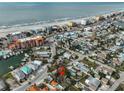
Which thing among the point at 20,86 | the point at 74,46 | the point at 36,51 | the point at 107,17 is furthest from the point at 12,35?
the point at 107,17

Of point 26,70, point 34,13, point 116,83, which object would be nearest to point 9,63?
point 26,70

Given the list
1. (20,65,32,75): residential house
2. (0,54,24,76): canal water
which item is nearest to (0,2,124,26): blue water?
(0,54,24,76): canal water

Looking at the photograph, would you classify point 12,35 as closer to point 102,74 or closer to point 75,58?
point 75,58

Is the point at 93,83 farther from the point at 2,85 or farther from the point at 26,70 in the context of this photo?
the point at 2,85

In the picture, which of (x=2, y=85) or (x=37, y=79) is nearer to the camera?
(x=2, y=85)

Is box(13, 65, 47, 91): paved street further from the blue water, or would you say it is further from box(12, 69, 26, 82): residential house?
the blue water

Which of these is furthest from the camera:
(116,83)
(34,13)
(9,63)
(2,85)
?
(34,13)

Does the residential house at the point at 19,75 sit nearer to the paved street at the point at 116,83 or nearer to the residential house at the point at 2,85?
the residential house at the point at 2,85

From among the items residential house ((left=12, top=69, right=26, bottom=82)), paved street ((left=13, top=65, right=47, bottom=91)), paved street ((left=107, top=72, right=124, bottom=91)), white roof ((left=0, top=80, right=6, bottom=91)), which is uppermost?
residential house ((left=12, top=69, right=26, bottom=82))
